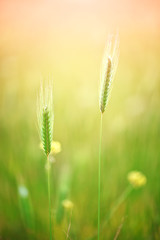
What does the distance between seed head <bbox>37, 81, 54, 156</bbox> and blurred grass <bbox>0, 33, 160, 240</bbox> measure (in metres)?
0.06

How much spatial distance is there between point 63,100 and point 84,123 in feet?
1.01

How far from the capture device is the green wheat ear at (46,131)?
495 mm

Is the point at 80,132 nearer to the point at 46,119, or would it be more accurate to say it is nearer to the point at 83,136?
the point at 83,136

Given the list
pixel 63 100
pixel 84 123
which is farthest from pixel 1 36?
pixel 84 123

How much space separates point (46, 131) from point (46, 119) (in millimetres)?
24

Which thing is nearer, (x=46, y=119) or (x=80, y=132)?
(x=46, y=119)

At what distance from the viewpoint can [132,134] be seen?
1305 millimetres

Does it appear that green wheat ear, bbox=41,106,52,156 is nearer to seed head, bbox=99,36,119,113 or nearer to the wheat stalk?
the wheat stalk

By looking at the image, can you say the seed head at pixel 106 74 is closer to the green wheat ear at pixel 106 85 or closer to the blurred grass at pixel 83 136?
the green wheat ear at pixel 106 85

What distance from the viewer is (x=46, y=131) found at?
51 cm

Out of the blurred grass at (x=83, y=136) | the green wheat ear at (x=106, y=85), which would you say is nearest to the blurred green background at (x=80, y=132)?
the blurred grass at (x=83, y=136)

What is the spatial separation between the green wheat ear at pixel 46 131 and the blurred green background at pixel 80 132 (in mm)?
89

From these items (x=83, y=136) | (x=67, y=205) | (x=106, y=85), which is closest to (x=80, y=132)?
(x=83, y=136)

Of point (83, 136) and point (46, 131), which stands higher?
point (46, 131)
